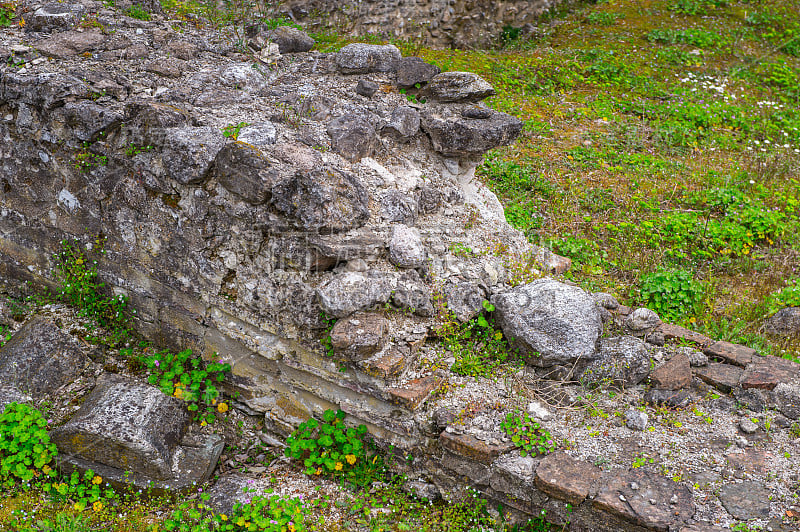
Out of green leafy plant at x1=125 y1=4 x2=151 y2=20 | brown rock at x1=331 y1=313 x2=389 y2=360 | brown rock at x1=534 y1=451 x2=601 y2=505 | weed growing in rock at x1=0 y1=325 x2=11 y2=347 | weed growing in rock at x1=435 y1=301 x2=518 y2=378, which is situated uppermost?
green leafy plant at x1=125 y1=4 x2=151 y2=20

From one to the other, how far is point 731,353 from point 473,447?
199cm

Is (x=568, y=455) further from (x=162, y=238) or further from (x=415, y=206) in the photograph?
(x=162, y=238)

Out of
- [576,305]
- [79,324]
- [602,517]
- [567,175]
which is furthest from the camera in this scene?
[567,175]

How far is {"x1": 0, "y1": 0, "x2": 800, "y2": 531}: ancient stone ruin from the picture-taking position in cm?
338

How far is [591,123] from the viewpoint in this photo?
26.3ft

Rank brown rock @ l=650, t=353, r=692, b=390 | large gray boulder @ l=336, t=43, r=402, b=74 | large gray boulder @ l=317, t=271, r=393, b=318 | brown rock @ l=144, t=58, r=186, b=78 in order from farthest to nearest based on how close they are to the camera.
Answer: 1. large gray boulder @ l=336, t=43, r=402, b=74
2. brown rock @ l=144, t=58, r=186, b=78
3. brown rock @ l=650, t=353, r=692, b=390
4. large gray boulder @ l=317, t=271, r=393, b=318

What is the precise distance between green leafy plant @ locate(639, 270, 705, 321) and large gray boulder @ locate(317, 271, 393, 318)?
9.19ft

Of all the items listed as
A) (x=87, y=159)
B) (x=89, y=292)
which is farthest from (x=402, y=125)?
(x=89, y=292)

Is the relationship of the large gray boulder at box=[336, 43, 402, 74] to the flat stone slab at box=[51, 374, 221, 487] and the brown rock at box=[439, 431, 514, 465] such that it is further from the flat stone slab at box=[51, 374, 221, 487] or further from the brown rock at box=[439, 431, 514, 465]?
the brown rock at box=[439, 431, 514, 465]

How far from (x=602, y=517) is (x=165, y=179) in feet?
10.5

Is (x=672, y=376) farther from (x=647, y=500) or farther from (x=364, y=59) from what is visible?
(x=364, y=59)

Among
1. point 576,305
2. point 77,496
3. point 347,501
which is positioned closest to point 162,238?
point 77,496

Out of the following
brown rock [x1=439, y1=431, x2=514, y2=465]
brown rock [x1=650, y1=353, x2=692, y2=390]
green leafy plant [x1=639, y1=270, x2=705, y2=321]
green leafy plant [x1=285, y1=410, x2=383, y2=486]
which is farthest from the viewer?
green leafy plant [x1=639, y1=270, x2=705, y2=321]

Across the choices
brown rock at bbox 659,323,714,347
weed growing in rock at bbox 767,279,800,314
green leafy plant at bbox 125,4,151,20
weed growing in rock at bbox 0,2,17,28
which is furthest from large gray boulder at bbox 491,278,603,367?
weed growing in rock at bbox 0,2,17,28
